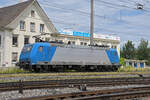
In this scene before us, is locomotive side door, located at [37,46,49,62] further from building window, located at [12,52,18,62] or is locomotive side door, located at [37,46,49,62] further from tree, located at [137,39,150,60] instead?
tree, located at [137,39,150,60]

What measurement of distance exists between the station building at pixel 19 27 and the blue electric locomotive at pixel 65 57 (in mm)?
11048

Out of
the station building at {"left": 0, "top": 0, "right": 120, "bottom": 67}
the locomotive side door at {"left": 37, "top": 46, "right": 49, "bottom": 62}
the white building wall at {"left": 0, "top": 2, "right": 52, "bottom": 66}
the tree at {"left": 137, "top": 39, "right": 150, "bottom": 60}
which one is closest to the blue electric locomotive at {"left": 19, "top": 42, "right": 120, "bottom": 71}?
the locomotive side door at {"left": 37, "top": 46, "right": 49, "bottom": 62}

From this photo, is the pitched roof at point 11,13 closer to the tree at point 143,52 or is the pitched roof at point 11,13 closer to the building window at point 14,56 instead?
the building window at point 14,56

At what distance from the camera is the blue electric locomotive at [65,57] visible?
22.5 meters

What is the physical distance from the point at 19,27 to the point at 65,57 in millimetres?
16174

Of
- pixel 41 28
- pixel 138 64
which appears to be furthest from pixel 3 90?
pixel 138 64

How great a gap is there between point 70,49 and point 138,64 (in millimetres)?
42689

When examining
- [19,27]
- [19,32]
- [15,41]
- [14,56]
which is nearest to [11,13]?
[19,27]

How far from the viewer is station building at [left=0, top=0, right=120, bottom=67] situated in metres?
35.9

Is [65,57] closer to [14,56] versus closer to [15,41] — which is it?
[14,56]

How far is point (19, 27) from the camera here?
37.8 m

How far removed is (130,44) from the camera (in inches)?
3706

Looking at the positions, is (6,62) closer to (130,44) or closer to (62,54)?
(62,54)

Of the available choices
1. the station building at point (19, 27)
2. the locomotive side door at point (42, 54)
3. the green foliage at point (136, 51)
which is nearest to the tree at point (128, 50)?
the green foliage at point (136, 51)
